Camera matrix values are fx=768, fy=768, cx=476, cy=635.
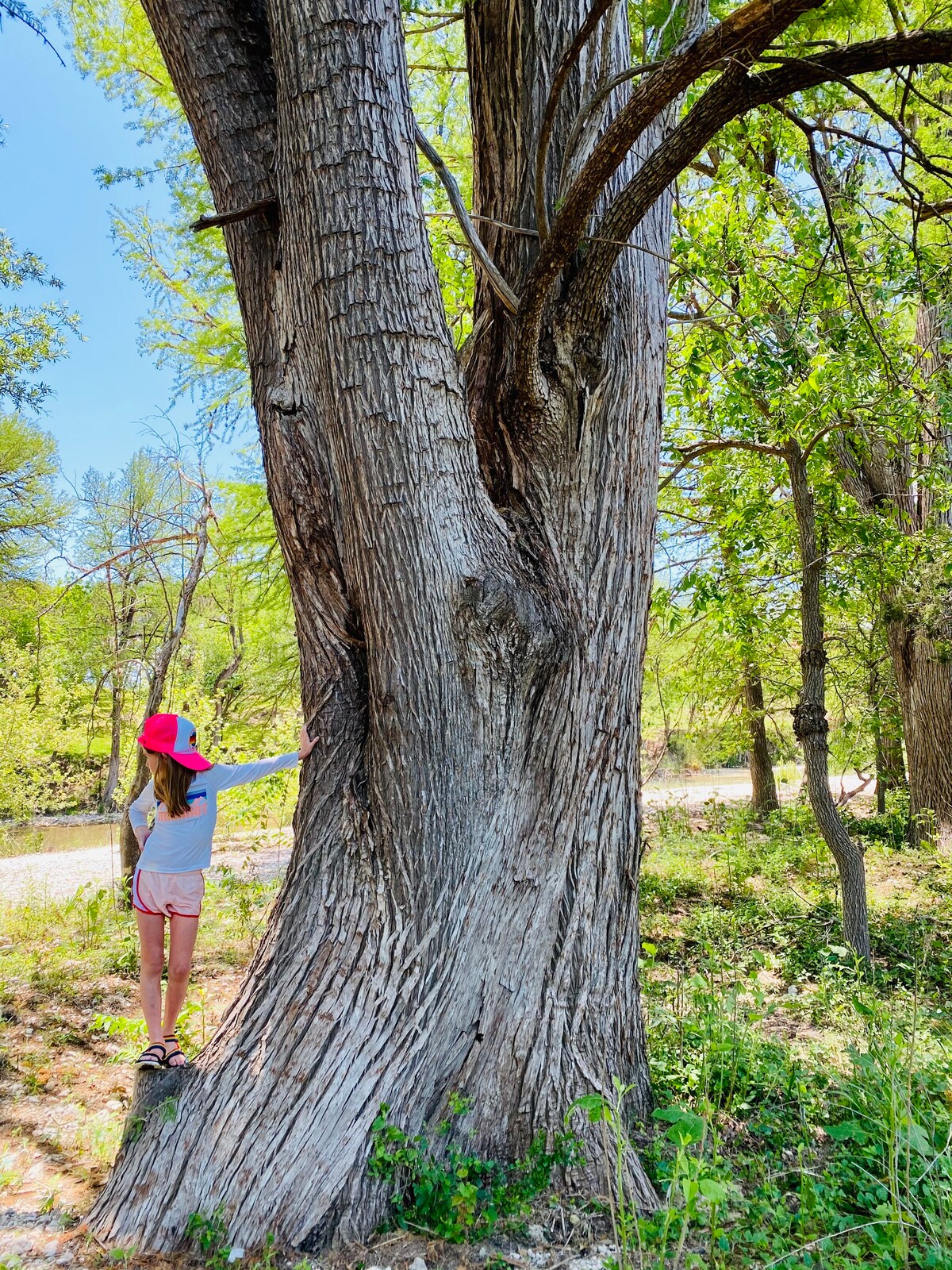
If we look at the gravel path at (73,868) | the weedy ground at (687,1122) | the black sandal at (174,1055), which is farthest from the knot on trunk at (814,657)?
the gravel path at (73,868)

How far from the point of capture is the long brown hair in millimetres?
3396

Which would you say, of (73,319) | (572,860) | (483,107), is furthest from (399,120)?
(73,319)


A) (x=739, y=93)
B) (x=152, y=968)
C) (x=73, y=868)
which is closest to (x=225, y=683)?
(x=73, y=868)

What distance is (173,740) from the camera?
3396mm

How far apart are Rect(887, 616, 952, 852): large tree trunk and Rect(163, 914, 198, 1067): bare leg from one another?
28.4 feet

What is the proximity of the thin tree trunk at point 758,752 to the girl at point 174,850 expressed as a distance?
38.4 ft

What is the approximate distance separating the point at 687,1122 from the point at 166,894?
221 cm

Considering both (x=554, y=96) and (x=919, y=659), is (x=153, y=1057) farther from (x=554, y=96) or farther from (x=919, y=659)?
(x=919, y=659)

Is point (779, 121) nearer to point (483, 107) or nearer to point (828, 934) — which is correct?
point (483, 107)

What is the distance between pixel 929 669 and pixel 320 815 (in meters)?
8.91

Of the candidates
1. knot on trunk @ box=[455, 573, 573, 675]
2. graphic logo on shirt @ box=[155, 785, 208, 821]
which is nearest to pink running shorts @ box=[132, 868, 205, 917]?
graphic logo on shirt @ box=[155, 785, 208, 821]

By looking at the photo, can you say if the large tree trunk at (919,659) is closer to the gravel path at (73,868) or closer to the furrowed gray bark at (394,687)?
the furrowed gray bark at (394,687)

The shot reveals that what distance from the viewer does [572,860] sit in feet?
9.71

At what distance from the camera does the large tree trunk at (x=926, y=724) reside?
30.2 ft
